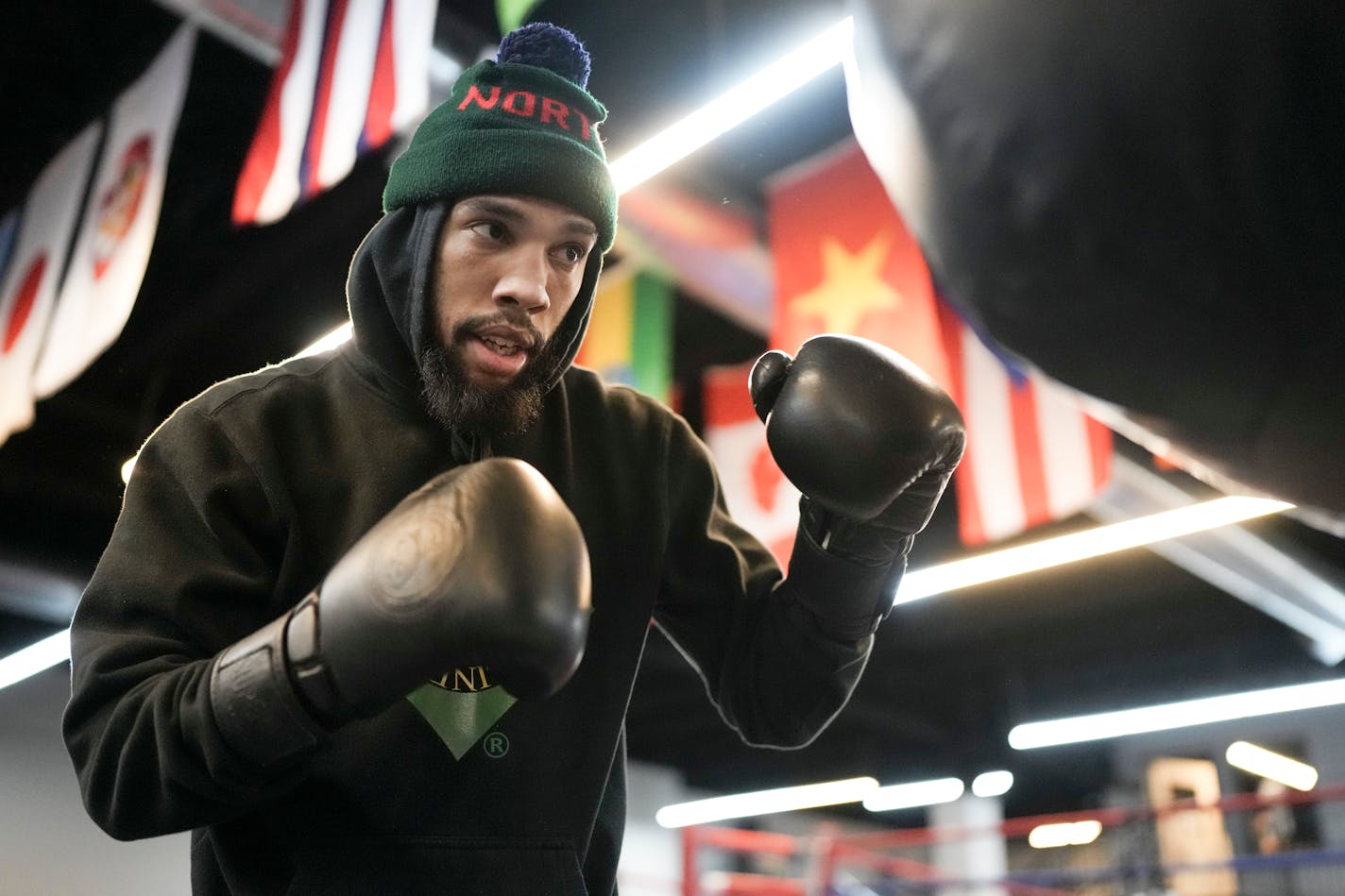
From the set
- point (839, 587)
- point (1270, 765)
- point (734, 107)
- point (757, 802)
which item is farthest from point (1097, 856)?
point (839, 587)

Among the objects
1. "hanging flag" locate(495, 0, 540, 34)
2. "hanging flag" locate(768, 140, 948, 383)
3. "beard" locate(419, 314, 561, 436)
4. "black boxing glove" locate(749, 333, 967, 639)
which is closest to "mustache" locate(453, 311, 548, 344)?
"beard" locate(419, 314, 561, 436)

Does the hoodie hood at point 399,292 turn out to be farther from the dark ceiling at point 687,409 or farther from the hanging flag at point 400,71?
the dark ceiling at point 687,409

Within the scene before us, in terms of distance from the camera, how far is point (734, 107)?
2.19 meters

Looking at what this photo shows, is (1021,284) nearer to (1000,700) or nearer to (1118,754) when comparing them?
(1000,700)

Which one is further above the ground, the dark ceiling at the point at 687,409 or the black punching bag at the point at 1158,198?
the dark ceiling at the point at 687,409

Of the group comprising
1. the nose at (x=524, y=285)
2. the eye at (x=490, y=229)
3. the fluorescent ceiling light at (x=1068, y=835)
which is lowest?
the nose at (x=524, y=285)

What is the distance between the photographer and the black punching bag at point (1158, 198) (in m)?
0.52

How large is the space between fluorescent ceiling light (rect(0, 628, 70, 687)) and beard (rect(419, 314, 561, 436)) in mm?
5594

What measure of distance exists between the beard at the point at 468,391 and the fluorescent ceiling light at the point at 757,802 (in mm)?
10606

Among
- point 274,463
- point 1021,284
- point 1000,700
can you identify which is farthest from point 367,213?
point 1000,700

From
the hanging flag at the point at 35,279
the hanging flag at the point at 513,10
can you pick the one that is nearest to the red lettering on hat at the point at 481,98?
the hanging flag at the point at 513,10

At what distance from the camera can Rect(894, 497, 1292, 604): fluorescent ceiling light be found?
13.9ft

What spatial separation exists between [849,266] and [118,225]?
→ 1829 millimetres

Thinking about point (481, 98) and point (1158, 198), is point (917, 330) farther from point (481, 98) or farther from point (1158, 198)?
point (1158, 198)
